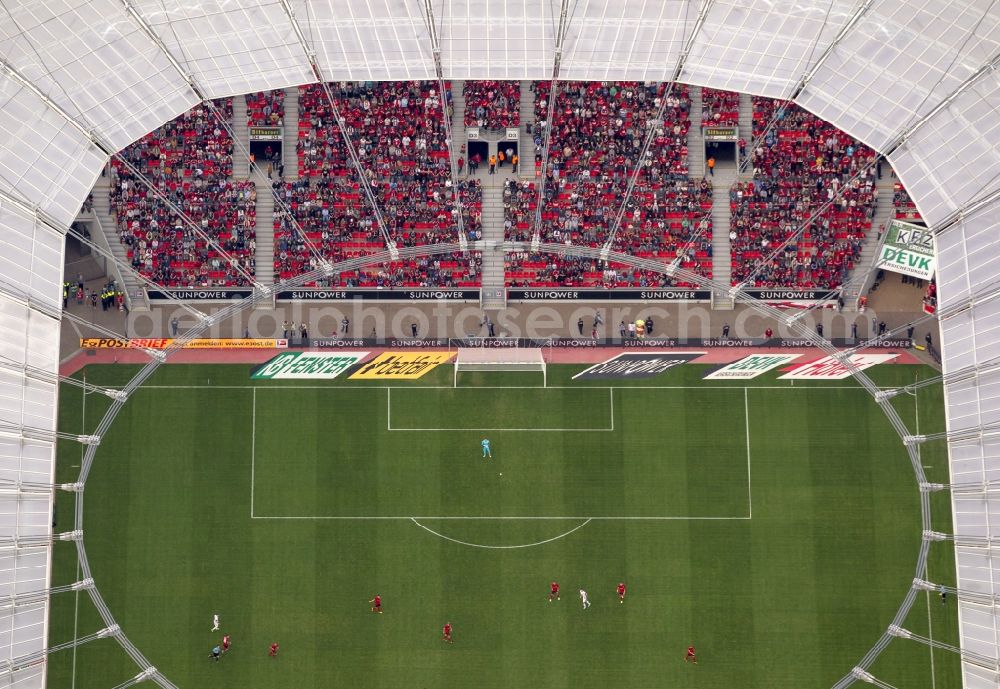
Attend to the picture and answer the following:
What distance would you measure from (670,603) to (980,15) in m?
30.3

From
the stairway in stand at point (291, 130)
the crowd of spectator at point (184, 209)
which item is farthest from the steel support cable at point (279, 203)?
the stairway in stand at point (291, 130)

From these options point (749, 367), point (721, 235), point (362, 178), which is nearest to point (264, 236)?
point (362, 178)

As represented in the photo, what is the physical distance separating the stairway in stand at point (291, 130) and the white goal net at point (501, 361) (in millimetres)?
13391

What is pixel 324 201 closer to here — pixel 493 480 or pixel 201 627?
pixel 493 480

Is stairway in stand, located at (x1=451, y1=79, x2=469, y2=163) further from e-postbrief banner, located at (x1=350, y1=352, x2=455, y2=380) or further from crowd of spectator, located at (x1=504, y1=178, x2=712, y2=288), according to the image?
e-postbrief banner, located at (x1=350, y1=352, x2=455, y2=380)

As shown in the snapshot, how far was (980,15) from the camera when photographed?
156 feet

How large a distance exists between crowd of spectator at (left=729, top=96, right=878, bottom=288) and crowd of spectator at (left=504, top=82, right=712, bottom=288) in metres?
2.03

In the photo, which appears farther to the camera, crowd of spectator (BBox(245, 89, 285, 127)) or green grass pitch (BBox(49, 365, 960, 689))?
crowd of spectator (BBox(245, 89, 285, 127))

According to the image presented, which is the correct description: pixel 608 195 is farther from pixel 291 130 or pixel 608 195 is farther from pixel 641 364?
pixel 291 130

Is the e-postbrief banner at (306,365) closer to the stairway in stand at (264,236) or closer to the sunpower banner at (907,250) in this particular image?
the stairway in stand at (264,236)

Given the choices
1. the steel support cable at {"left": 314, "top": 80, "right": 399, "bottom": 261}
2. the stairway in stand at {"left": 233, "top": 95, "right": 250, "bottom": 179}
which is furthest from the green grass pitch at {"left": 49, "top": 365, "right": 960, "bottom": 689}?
the stairway in stand at {"left": 233, "top": 95, "right": 250, "bottom": 179}

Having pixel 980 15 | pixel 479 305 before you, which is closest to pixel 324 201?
pixel 479 305

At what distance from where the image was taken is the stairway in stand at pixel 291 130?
60000 millimetres

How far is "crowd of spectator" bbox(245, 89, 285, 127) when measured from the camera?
5994cm
